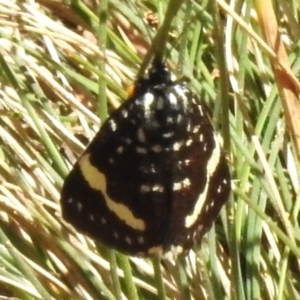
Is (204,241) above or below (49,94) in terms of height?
below

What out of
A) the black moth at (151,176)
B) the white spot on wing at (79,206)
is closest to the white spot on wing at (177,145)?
the black moth at (151,176)

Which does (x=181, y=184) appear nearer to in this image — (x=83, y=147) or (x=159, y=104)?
(x=159, y=104)

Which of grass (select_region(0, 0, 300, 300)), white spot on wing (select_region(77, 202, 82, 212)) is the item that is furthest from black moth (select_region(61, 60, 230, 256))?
grass (select_region(0, 0, 300, 300))

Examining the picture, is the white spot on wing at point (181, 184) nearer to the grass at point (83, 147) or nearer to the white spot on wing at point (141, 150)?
the white spot on wing at point (141, 150)

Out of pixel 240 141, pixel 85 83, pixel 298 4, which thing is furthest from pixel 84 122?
pixel 298 4

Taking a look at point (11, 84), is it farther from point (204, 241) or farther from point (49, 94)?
point (204, 241)

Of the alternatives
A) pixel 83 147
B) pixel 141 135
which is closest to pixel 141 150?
pixel 141 135
